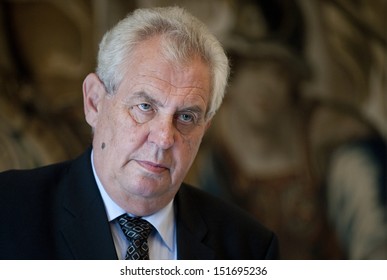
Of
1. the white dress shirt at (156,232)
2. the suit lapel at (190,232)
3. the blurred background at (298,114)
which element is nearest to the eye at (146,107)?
the white dress shirt at (156,232)

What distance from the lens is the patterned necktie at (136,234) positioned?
6.44ft

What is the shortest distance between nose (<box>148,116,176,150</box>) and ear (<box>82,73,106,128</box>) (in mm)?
251

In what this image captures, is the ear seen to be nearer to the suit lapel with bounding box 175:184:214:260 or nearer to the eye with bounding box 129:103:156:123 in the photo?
the eye with bounding box 129:103:156:123

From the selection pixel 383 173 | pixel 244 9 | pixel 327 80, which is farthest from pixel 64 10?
pixel 383 173

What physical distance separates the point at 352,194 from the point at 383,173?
9.6 inches

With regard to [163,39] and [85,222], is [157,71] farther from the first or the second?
[85,222]

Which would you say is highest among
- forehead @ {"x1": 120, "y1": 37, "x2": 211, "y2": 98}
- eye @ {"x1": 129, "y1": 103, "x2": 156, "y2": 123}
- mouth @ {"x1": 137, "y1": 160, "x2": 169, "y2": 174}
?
forehead @ {"x1": 120, "y1": 37, "x2": 211, "y2": 98}

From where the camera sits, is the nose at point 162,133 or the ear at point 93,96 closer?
the nose at point 162,133

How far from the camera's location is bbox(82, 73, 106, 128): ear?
2.03m

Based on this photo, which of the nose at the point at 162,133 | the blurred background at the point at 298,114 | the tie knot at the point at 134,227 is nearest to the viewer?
the nose at the point at 162,133

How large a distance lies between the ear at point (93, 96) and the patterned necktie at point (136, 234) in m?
0.34

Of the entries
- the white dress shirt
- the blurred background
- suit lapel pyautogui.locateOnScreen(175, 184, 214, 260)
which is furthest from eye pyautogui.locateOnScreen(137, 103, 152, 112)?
the blurred background

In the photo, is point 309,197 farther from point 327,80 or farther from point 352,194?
point 327,80

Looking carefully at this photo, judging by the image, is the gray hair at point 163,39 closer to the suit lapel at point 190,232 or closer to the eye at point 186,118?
the eye at point 186,118
